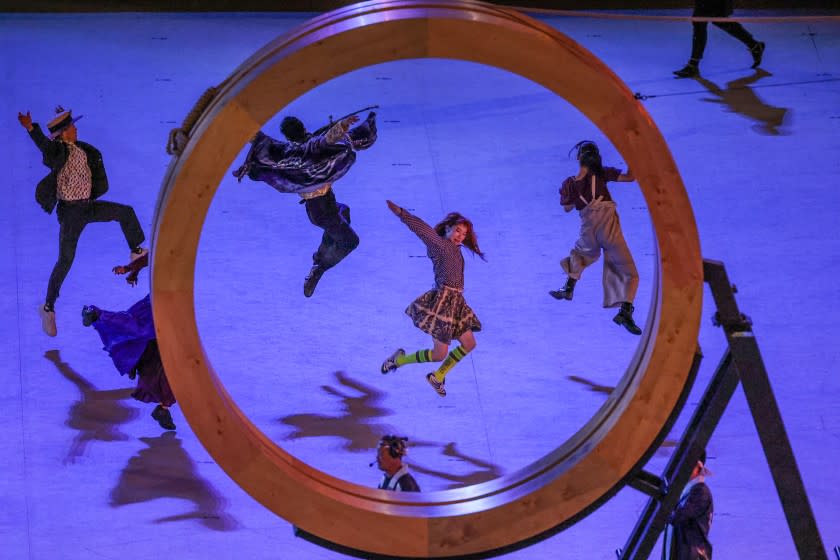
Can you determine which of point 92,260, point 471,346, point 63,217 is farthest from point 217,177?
point 92,260

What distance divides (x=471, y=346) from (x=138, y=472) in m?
1.98

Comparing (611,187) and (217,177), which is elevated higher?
(611,187)

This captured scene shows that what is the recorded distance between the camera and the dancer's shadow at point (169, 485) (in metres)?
6.39

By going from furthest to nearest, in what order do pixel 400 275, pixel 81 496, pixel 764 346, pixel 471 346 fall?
pixel 400 275 → pixel 764 346 → pixel 471 346 → pixel 81 496

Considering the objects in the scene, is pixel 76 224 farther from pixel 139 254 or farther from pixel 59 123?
pixel 59 123

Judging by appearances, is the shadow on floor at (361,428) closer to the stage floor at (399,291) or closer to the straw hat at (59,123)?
the stage floor at (399,291)

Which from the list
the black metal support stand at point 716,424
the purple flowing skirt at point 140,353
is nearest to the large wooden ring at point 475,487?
the black metal support stand at point 716,424

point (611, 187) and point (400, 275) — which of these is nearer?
point (400, 275)

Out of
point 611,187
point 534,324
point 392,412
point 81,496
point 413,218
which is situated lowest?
point 81,496

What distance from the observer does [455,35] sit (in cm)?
424

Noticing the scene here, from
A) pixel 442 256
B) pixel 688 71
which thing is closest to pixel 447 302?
pixel 442 256

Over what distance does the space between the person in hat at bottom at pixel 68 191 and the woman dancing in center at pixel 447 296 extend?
72.4 inches

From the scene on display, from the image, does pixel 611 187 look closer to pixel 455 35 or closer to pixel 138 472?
pixel 138 472

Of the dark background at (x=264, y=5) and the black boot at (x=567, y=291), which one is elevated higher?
the dark background at (x=264, y=5)
